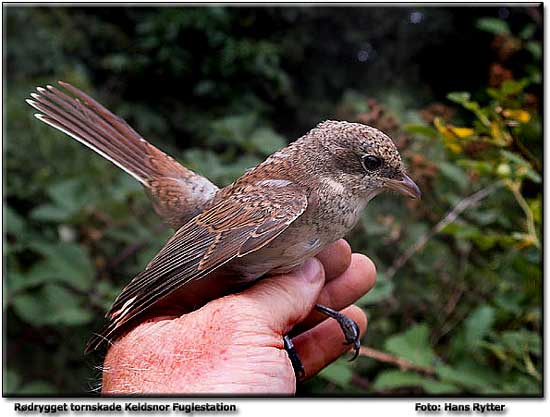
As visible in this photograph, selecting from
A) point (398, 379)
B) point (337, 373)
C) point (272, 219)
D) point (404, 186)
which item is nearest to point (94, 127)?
point (272, 219)

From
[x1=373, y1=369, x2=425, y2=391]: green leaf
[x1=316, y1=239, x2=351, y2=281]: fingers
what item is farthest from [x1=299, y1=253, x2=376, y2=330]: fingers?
[x1=373, y1=369, x2=425, y2=391]: green leaf

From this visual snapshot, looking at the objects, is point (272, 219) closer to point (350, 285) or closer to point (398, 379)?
point (350, 285)

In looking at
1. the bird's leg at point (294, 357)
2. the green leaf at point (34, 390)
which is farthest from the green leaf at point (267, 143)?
the green leaf at point (34, 390)

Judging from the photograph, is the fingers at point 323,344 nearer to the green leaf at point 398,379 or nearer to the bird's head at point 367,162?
the green leaf at point 398,379

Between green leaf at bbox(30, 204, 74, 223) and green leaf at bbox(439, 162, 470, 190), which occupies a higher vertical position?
green leaf at bbox(439, 162, 470, 190)

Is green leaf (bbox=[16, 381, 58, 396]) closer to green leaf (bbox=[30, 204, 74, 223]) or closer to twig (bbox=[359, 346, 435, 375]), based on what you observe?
green leaf (bbox=[30, 204, 74, 223])

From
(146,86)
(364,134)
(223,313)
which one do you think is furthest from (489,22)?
(146,86)

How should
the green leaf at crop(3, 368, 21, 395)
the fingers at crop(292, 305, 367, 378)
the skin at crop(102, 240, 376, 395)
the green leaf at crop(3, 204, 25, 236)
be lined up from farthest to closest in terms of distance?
the green leaf at crop(3, 204, 25, 236), the green leaf at crop(3, 368, 21, 395), the fingers at crop(292, 305, 367, 378), the skin at crop(102, 240, 376, 395)

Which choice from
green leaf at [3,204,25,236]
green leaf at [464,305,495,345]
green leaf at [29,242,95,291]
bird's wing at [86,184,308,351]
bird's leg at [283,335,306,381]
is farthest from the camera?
green leaf at [3,204,25,236]
